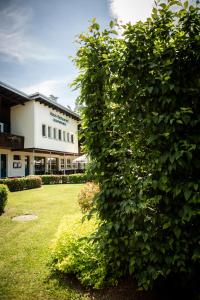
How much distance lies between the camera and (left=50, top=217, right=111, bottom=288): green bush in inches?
173

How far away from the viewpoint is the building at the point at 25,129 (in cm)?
2614

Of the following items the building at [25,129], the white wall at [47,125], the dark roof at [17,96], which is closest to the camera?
the dark roof at [17,96]

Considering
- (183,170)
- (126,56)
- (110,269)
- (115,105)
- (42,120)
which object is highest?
(42,120)

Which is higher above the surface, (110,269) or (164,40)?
(164,40)

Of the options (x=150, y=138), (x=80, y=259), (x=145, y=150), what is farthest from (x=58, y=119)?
(x=150, y=138)

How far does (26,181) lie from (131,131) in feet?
62.3

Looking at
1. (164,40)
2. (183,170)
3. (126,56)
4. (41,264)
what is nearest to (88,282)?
(41,264)

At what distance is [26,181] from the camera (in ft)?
69.7

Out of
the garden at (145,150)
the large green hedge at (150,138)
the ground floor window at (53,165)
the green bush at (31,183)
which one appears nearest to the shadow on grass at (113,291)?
the garden at (145,150)

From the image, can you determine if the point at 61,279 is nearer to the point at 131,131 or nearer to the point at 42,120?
the point at 131,131

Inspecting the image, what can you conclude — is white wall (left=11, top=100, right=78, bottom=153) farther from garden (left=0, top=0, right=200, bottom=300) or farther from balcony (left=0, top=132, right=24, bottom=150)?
garden (left=0, top=0, right=200, bottom=300)

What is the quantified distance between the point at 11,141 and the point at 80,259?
2228 centimetres

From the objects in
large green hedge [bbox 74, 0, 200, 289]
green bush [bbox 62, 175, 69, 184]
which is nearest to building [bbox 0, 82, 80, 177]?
green bush [bbox 62, 175, 69, 184]

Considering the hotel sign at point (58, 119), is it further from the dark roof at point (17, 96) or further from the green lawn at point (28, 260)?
the green lawn at point (28, 260)
